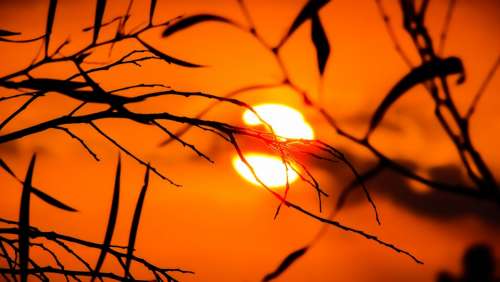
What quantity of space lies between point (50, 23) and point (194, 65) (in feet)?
0.83

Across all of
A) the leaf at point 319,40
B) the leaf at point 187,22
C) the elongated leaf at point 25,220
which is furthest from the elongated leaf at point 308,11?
the elongated leaf at point 25,220

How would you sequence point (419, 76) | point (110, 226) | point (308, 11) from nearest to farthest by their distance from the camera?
point (419, 76) → point (308, 11) → point (110, 226)

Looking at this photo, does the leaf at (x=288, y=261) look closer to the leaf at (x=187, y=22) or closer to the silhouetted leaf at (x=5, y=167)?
the leaf at (x=187, y=22)

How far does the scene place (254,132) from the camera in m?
0.75

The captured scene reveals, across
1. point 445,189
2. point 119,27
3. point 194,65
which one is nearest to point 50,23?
point 119,27

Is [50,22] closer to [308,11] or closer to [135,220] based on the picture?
[135,220]

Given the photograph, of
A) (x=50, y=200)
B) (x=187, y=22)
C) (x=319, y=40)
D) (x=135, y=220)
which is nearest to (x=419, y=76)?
(x=319, y=40)

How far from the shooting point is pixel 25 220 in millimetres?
842

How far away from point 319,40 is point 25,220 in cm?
56

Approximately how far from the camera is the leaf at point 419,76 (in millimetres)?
503

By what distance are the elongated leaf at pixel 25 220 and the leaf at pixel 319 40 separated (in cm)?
51

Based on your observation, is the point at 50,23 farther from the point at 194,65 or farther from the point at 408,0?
the point at 408,0

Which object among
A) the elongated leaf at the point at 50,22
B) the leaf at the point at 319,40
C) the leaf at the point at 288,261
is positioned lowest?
the leaf at the point at 288,261

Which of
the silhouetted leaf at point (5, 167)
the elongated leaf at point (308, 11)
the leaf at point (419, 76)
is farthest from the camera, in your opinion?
the silhouetted leaf at point (5, 167)
